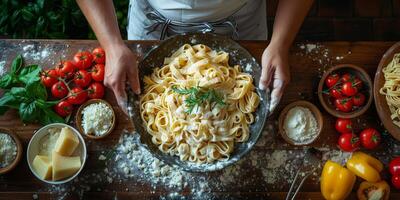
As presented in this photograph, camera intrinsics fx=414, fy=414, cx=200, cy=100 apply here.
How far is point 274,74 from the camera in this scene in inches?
79.9

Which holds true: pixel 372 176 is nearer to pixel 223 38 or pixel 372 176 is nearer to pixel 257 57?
pixel 257 57

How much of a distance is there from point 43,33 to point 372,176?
228 cm

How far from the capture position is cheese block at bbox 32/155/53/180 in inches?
80.0

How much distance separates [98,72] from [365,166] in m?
1.46

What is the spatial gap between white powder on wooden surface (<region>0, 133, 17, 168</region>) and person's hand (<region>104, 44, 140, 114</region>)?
0.59 m

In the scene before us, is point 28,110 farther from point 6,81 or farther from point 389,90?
point 389,90

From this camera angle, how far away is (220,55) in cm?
209

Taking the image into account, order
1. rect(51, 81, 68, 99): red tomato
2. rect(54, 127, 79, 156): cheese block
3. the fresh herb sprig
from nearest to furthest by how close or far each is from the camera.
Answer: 1. the fresh herb sprig
2. rect(54, 127, 79, 156): cheese block
3. rect(51, 81, 68, 99): red tomato

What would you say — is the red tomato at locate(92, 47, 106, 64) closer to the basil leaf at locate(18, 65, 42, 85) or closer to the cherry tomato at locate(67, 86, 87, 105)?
the cherry tomato at locate(67, 86, 87, 105)

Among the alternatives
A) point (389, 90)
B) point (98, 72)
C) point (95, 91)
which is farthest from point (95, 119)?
point (389, 90)

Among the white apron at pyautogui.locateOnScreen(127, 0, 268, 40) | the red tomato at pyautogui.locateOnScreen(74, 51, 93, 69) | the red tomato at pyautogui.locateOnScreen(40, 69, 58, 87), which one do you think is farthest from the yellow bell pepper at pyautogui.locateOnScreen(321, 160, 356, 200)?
the red tomato at pyautogui.locateOnScreen(40, 69, 58, 87)

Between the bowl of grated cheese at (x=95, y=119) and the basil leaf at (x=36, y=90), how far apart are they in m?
0.21

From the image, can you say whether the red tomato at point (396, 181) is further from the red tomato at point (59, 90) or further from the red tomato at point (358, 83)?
the red tomato at point (59, 90)

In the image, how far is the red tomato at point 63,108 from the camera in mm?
2148
